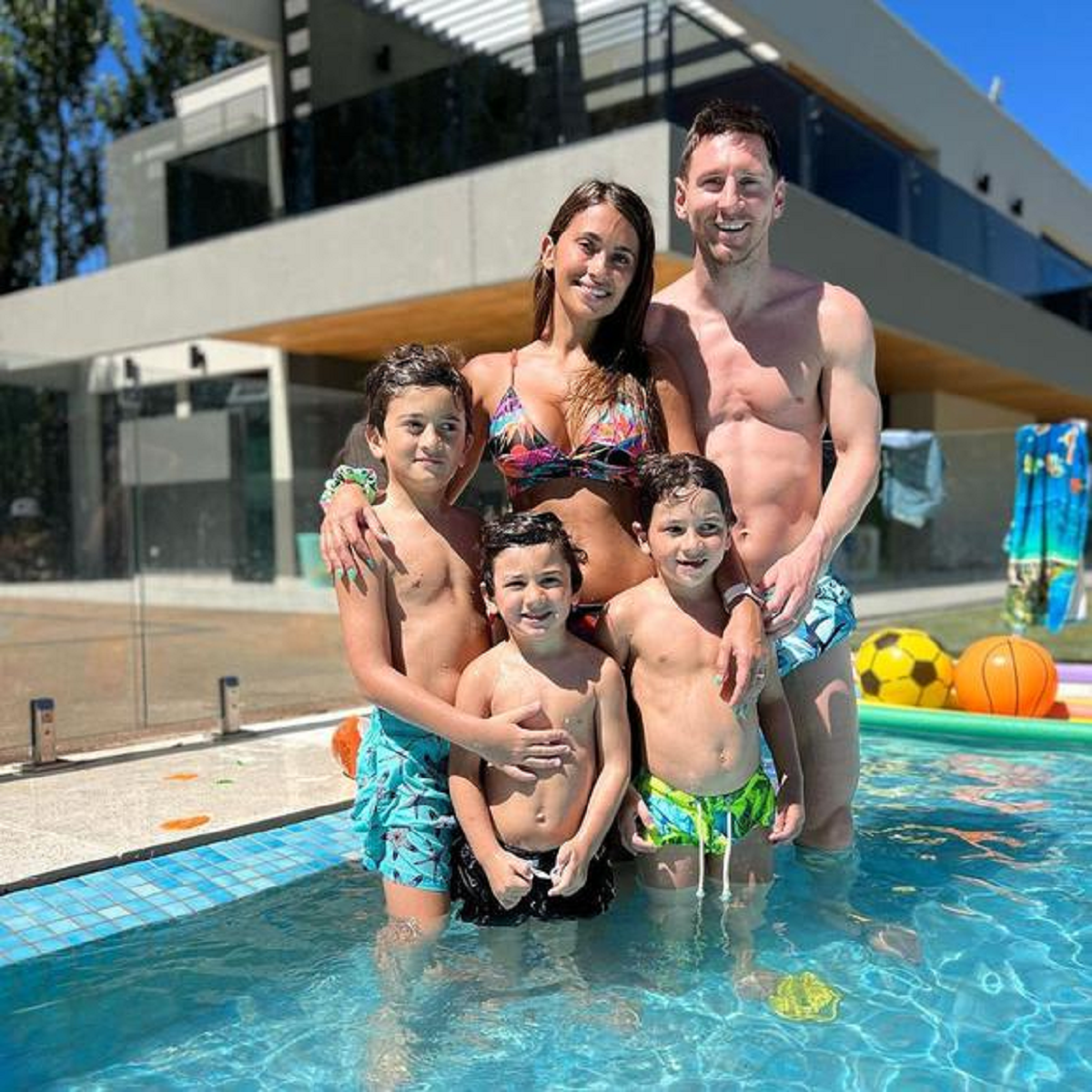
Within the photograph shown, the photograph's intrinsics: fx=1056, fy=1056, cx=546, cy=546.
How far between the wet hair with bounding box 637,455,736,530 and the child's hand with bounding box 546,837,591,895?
34.5 inches

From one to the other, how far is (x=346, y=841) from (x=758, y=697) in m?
1.88

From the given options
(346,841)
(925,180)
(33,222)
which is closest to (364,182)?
(925,180)

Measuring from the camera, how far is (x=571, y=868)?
2734mm

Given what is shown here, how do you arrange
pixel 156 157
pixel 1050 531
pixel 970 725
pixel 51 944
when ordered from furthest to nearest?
pixel 156 157
pixel 1050 531
pixel 970 725
pixel 51 944

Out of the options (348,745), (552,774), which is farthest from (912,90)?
(552,774)

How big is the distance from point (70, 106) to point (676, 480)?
1275 inches

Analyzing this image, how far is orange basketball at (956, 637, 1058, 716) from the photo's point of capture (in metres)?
6.55

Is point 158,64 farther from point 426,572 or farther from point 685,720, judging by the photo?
point 685,720

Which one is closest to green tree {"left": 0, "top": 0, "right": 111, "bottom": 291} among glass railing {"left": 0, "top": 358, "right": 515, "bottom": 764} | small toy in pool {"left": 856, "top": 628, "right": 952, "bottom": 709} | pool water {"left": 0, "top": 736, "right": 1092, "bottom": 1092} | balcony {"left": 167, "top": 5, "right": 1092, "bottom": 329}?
balcony {"left": 167, "top": 5, "right": 1092, "bottom": 329}

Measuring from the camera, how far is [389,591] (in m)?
2.88

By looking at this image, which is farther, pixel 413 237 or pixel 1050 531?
pixel 413 237

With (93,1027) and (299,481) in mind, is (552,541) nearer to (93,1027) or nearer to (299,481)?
(93,1027)

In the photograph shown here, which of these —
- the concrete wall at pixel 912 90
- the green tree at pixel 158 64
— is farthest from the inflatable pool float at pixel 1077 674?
the green tree at pixel 158 64

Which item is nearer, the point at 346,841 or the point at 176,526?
the point at 346,841
